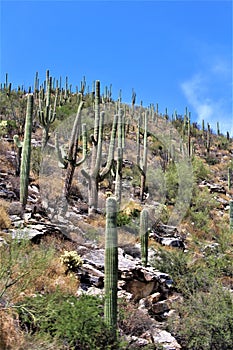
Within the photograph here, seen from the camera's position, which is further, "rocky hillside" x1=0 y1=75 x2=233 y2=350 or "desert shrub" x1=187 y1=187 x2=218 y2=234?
"desert shrub" x1=187 y1=187 x2=218 y2=234

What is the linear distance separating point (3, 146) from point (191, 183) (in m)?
10.0

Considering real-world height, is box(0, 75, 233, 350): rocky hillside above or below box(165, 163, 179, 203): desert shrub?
below

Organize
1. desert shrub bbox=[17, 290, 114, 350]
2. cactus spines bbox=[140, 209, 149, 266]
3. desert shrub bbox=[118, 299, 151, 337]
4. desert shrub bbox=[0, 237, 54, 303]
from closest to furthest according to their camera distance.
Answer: desert shrub bbox=[17, 290, 114, 350] < desert shrub bbox=[0, 237, 54, 303] < desert shrub bbox=[118, 299, 151, 337] < cactus spines bbox=[140, 209, 149, 266]

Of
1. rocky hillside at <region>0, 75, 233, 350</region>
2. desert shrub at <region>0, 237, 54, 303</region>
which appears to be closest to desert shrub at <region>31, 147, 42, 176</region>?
rocky hillside at <region>0, 75, 233, 350</region>

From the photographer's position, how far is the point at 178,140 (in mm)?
30891

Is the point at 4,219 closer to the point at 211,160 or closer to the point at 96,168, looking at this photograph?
the point at 96,168

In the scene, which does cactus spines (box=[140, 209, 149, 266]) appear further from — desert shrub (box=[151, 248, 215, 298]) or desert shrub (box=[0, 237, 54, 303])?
desert shrub (box=[0, 237, 54, 303])

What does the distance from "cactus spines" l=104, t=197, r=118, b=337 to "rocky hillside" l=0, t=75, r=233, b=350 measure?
0.18m

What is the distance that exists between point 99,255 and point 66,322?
409 centimetres

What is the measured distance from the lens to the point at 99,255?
393 inches

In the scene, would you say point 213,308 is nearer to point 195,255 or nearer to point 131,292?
point 131,292

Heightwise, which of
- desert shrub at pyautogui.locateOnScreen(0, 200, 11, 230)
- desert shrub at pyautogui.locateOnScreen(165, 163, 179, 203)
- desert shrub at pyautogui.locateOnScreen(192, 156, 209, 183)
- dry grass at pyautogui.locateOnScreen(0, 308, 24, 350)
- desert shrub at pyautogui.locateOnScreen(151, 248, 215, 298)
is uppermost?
desert shrub at pyautogui.locateOnScreen(192, 156, 209, 183)

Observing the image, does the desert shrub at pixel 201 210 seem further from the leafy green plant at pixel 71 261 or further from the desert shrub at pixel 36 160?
the leafy green plant at pixel 71 261

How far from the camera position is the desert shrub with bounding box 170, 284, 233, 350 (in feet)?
24.4
